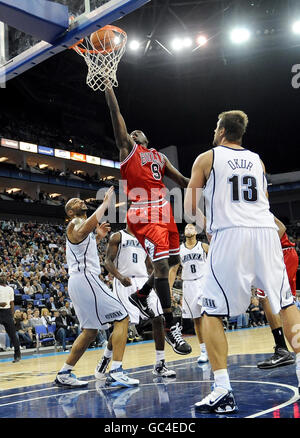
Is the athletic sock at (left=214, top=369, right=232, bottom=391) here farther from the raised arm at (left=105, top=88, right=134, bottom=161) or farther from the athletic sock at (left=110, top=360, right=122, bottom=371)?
the raised arm at (left=105, top=88, right=134, bottom=161)

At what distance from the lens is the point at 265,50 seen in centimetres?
1788

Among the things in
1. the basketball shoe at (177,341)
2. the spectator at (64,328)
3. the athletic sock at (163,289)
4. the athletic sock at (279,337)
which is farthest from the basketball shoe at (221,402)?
the spectator at (64,328)

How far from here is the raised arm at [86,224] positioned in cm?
496

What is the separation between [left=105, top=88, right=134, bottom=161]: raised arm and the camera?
485cm

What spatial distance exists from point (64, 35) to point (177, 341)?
3.76m

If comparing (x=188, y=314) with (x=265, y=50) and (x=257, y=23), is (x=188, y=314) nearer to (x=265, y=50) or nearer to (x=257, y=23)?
(x=257, y=23)

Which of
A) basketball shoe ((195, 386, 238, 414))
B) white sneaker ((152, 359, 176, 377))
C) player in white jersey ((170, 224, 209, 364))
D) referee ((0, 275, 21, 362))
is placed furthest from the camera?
referee ((0, 275, 21, 362))

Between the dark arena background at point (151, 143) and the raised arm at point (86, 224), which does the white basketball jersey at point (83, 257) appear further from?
the dark arena background at point (151, 143)

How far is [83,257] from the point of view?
5.36 meters

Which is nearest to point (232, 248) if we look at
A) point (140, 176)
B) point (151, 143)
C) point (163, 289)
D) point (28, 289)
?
point (163, 289)

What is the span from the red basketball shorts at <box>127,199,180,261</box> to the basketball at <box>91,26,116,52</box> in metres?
2.21

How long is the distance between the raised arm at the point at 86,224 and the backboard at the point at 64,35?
192 cm

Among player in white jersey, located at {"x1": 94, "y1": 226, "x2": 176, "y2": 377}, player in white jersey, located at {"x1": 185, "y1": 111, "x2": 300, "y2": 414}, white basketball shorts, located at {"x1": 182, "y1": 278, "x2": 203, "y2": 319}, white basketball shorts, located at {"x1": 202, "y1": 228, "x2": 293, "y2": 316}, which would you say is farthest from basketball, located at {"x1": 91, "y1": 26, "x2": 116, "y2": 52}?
white basketball shorts, located at {"x1": 182, "y1": 278, "x2": 203, "y2": 319}
